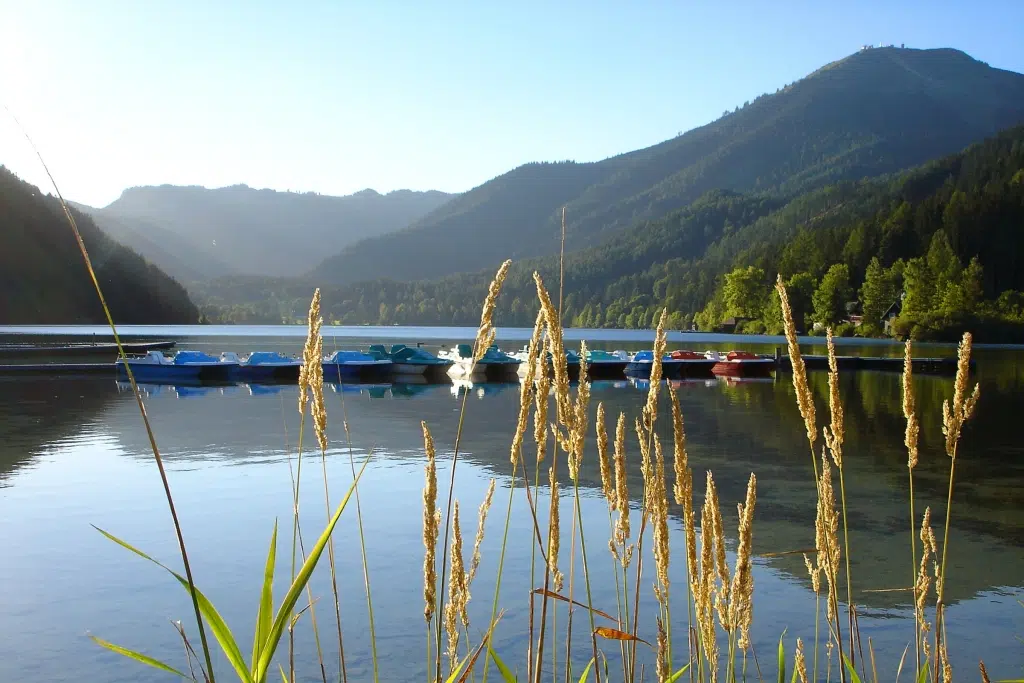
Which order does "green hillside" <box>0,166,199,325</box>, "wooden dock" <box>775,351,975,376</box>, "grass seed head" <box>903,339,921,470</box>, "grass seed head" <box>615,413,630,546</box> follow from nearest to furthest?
"grass seed head" <box>903,339,921,470</box>
"grass seed head" <box>615,413,630,546</box>
"wooden dock" <box>775,351,975,376</box>
"green hillside" <box>0,166,199,325</box>

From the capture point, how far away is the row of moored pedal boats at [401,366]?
3750 cm

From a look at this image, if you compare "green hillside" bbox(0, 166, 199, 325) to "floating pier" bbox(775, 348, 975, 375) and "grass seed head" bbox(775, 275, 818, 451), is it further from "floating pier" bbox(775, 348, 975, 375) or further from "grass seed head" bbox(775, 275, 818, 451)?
"grass seed head" bbox(775, 275, 818, 451)

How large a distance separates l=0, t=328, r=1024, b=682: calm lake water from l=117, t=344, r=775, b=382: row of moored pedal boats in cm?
1350

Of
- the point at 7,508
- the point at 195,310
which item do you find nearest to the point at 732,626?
the point at 7,508

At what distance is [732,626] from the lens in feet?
6.41

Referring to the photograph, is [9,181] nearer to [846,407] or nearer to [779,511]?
[846,407]

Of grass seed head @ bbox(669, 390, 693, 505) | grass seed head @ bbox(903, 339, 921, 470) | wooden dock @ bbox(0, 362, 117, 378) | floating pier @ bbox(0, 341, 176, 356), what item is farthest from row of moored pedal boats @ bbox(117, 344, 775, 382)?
grass seed head @ bbox(669, 390, 693, 505)

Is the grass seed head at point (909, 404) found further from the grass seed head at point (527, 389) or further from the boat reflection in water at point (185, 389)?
the boat reflection in water at point (185, 389)

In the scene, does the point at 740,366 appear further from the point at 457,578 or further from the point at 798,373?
the point at 457,578

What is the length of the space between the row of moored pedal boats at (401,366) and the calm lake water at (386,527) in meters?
13.5

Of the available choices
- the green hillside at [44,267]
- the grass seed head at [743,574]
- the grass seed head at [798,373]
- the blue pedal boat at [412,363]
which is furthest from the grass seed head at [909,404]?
the green hillside at [44,267]

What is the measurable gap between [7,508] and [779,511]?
10.2 m

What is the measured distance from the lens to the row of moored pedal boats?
37.5 meters

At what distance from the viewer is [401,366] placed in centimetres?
4106
